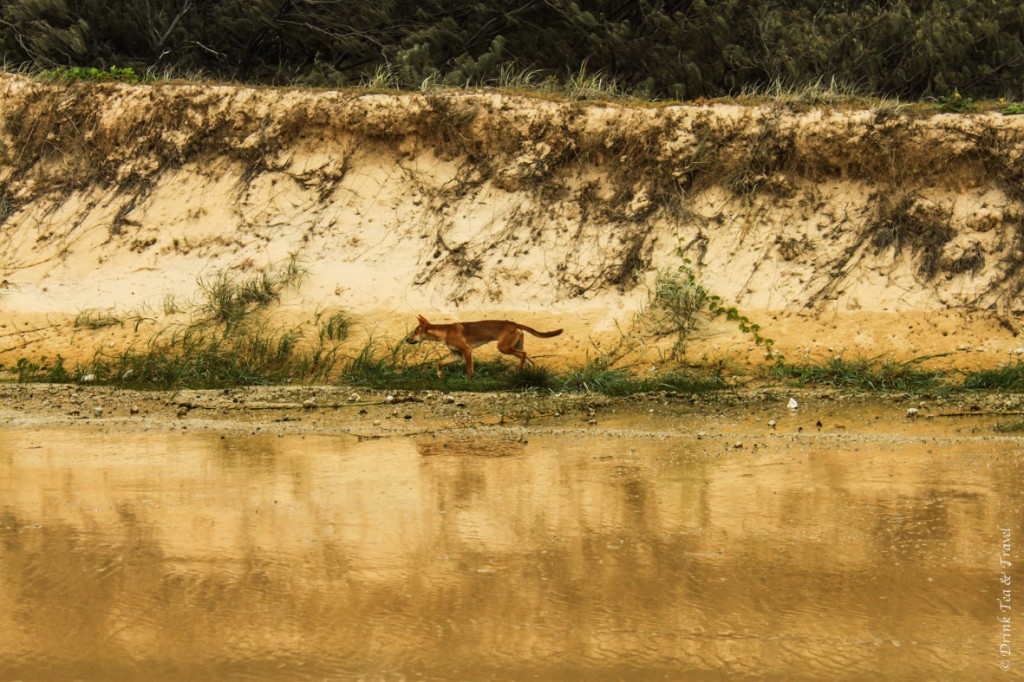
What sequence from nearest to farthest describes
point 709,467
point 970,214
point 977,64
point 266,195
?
point 709,467, point 970,214, point 266,195, point 977,64

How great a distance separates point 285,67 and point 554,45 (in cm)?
423

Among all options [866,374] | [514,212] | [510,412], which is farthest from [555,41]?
[510,412]

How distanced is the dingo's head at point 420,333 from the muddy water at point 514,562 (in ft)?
9.75

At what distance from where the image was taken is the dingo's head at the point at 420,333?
1141 cm

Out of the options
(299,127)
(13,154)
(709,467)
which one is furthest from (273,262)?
(709,467)

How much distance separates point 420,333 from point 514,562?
19.2ft

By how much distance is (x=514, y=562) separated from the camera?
18.9ft

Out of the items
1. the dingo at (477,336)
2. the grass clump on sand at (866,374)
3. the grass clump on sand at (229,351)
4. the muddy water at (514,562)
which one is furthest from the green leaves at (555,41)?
the muddy water at (514,562)

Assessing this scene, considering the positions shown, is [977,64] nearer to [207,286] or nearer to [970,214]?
[970,214]

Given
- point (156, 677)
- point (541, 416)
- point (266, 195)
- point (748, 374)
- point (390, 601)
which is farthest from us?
point (266, 195)

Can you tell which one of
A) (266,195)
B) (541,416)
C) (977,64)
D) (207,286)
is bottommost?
(541,416)

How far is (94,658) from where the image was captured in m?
4.66

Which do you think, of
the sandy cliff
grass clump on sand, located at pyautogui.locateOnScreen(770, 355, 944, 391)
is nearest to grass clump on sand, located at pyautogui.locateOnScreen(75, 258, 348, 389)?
the sandy cliff

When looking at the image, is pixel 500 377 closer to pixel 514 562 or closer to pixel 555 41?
pixel 514 562
